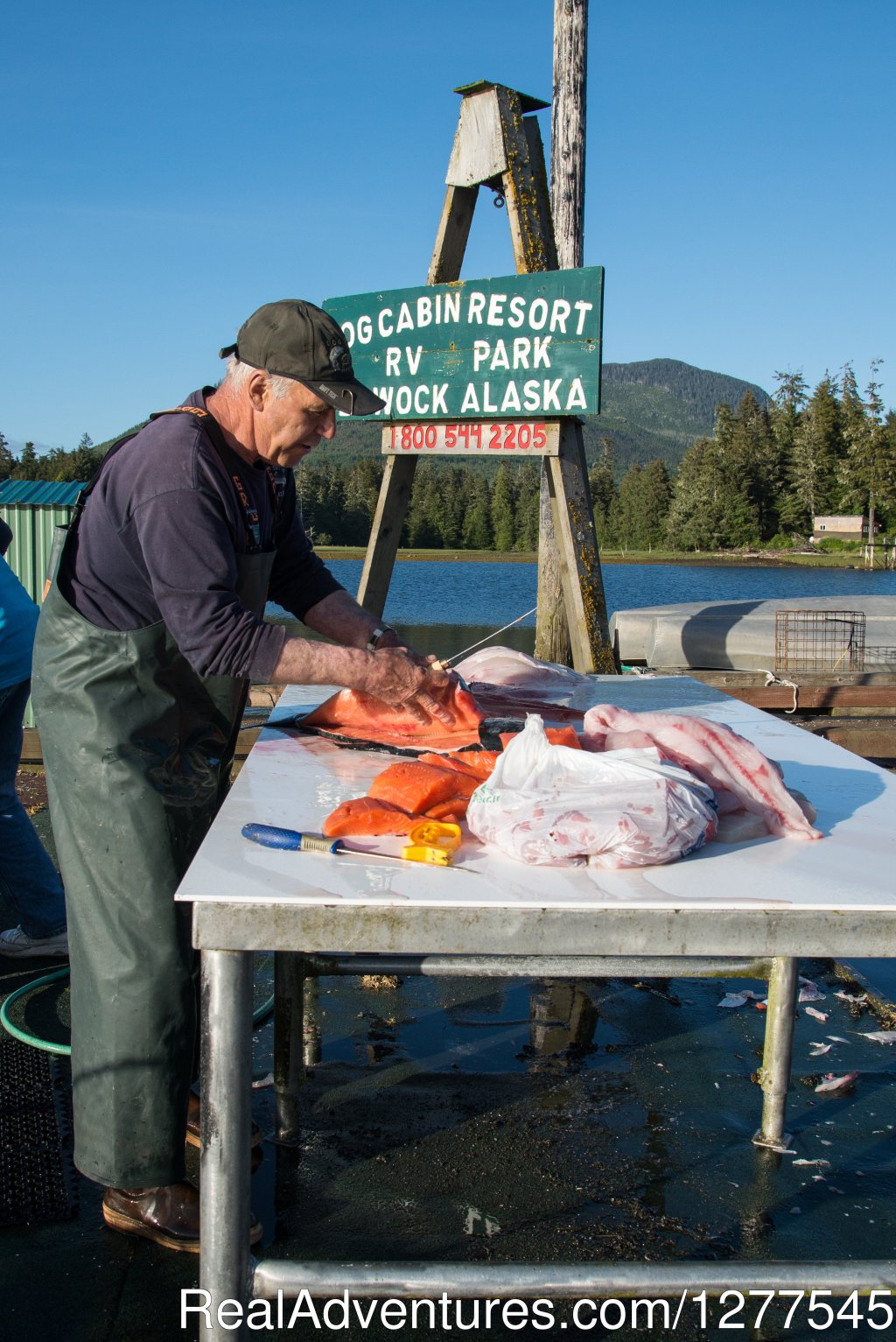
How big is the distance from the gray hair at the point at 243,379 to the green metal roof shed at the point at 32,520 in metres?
6.70

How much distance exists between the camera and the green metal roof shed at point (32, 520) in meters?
9.24

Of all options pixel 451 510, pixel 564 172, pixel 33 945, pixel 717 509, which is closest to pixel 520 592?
pixel 564 172

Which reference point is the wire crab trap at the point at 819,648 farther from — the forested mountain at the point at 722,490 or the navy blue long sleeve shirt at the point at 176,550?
the forested mountain at the point at 722,490

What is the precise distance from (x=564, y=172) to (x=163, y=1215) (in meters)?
8.45

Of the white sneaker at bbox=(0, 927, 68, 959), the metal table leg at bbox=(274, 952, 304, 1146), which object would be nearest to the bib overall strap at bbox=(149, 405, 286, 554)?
the metal table leg at bbox=(274, 952, 304, 1146)

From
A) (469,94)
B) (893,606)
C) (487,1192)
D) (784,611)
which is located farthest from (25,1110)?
(893,606)

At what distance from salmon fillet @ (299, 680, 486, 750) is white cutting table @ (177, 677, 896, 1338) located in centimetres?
85

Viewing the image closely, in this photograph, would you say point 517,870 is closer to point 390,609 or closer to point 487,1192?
point 487,1192

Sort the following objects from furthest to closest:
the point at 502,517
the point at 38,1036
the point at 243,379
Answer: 1. the point at 502,517
2. the point at 38,1036
3. the point at 243,379

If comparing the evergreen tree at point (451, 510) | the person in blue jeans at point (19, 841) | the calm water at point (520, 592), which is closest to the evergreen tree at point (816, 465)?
the calm water at point (520, 592)

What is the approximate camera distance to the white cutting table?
6.44 ft

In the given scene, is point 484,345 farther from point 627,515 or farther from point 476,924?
point 627,515

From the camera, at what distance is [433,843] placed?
7.64ft

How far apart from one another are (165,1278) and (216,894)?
4.64ft
